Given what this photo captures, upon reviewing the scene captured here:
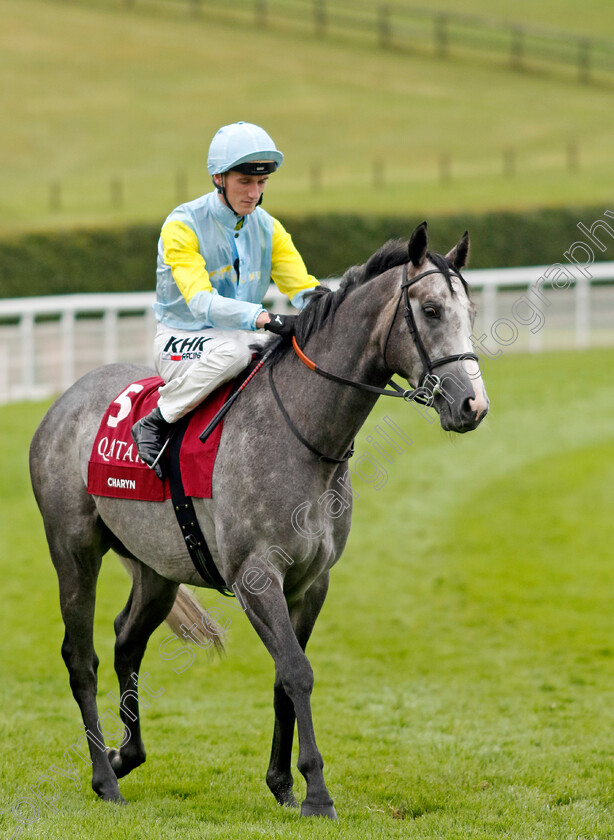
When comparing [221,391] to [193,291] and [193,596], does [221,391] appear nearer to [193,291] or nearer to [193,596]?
[193,291]

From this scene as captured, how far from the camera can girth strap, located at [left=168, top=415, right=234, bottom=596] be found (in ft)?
15.2

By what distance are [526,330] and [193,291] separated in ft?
47.3

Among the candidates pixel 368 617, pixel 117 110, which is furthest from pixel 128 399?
pixel 117 110

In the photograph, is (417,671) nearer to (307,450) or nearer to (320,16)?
(307,450)

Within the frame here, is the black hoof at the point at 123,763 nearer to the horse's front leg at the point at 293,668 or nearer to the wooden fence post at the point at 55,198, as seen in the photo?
the horse's front leg at the point at 293,668

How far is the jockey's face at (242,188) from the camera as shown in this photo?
4531 mm

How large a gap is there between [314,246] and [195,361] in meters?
18.0

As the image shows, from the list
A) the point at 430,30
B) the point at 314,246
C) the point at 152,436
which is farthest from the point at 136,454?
the point at 430,30

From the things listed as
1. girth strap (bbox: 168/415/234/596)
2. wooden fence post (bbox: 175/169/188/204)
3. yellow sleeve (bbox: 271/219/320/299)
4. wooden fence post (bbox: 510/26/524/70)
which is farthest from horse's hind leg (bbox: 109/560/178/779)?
wooden fence post (bbox: 510/26/524/70)

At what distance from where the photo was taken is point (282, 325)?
4473 mm

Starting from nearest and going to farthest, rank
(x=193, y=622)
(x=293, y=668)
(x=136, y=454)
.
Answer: (x=293, y=668), (x=136, y=454), (x=193, y=622)

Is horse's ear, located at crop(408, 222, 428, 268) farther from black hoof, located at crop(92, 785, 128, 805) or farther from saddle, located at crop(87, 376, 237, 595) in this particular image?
black hoof, located at crop(92, 785, 128, 805)

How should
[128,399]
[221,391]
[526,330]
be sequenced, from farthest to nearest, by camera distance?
[526,330], [128,399], [221,391]

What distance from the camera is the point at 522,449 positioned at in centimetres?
1252
